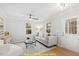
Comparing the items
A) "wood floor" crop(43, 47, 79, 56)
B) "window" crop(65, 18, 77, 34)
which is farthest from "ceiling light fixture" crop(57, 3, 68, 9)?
"wood floor" crop(43, 47, 79, 56)

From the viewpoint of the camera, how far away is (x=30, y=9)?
1787 mm

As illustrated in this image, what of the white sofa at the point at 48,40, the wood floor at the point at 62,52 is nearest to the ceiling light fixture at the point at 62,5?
the white sofa at the point at 48,40

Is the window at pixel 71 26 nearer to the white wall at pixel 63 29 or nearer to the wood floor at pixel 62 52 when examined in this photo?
the white wall at pixel 63 29

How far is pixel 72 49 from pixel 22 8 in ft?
3.95

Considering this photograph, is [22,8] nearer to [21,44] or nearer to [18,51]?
[21,44]

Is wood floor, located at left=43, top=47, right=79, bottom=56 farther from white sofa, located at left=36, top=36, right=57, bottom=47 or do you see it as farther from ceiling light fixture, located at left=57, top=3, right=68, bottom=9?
ceiling light fixture, located at left=57, top=3, right=68, bottom=9

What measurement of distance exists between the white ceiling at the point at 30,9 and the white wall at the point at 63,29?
0.37 ft

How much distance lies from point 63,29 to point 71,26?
162mm

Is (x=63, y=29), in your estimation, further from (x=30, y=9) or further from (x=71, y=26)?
(x=30, y=9)

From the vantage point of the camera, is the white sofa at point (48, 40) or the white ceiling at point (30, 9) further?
the white sofa at point (48, 40)

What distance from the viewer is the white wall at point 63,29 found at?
5.79 feet

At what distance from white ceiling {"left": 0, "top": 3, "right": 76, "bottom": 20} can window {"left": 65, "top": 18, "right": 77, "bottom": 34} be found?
11.1 inches

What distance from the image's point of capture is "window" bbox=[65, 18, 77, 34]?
1788 millimetres

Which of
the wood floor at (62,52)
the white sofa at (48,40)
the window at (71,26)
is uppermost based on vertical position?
the window at (71,26)
